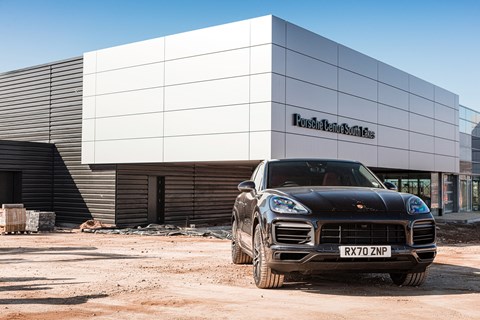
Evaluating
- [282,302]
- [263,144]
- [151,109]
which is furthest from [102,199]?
[282,302]

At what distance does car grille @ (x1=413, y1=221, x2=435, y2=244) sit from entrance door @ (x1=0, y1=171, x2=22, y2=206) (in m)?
20.1

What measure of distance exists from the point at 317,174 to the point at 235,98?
35.2 feet

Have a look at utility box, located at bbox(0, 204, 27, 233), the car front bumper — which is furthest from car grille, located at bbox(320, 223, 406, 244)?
utility box, located at bbox(0, 204, 27, 233)

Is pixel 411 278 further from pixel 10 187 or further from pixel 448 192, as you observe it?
pixel 448 192

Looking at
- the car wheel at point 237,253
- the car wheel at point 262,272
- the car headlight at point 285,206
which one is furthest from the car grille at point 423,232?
the car wheel at point 237,253

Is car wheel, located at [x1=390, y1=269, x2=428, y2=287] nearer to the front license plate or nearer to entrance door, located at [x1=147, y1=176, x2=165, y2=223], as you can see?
the front license plate

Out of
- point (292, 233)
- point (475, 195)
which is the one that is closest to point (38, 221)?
point (292, 233)

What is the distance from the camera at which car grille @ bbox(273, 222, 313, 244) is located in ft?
20.6

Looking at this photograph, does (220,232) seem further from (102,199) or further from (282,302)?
A: (282,302)

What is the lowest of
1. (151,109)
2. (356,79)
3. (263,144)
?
(263,144)

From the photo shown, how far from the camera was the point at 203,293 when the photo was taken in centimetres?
669

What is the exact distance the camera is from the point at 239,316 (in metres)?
5.33

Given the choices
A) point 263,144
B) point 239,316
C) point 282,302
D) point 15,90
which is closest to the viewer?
point 239,316

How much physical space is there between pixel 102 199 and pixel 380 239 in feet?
56.7
